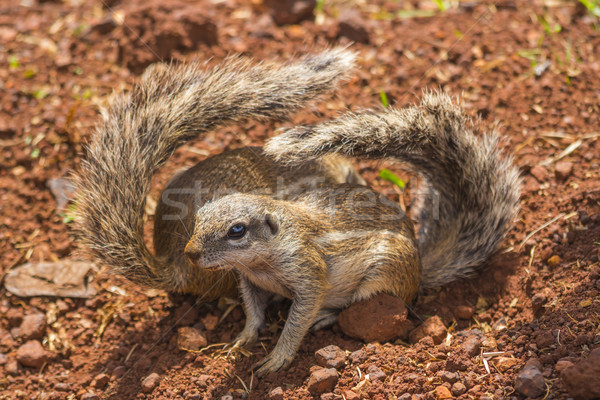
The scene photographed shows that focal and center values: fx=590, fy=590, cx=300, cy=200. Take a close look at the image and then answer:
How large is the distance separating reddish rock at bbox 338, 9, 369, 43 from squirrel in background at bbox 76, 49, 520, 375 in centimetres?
203

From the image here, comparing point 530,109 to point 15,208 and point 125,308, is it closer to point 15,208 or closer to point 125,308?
point 125,308

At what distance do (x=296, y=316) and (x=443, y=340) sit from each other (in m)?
1.09

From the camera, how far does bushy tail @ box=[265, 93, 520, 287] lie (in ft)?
14.0

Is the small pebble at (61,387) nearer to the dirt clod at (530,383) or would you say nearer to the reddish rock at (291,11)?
the dirt clod at (530,383)

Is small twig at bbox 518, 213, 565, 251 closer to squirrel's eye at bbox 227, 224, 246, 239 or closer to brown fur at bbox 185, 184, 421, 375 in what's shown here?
brown fur at bbox 185, 184, 421, 375

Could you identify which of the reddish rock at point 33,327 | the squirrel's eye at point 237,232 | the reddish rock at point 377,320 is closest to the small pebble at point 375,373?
the reddish rock at point 377,320

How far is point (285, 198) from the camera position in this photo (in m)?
4.83

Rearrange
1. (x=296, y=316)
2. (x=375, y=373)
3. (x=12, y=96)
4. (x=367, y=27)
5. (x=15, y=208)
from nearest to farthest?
(x=375, y=373) → (x=296, y=316) → (x=15, y=208) → (x=12, y=96) → (x=367, y=27)

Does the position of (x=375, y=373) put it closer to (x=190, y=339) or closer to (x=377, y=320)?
(x=377, y=320)

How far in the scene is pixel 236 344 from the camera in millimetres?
4508

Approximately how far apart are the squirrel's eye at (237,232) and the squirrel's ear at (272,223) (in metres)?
0.19

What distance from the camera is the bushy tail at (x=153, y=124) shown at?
4.44 meters

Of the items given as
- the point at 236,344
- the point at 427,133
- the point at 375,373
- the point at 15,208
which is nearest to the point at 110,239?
the point at 236,344

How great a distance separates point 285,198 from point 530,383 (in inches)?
89.8
